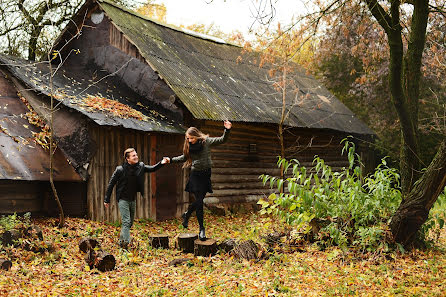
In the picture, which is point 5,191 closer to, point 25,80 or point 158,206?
point 25,80

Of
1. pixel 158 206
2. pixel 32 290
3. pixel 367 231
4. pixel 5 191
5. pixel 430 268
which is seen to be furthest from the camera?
→ pixel 158 206

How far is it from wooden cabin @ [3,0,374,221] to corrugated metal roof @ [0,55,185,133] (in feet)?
0.11

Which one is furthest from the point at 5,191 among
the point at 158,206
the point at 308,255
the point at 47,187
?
the point at 308,255

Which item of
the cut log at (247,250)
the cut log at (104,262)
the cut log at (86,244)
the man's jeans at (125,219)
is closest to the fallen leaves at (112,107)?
the man's jeans at (125,219)

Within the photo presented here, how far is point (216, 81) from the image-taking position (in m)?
14.1

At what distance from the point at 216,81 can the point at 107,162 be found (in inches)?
206

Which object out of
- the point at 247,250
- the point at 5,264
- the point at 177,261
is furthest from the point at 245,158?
the point at 5,264

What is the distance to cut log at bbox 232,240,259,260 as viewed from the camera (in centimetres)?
695

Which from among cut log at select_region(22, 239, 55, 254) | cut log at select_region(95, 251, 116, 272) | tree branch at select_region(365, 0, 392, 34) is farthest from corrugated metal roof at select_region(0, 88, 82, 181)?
tree branch at select_region(365, 0, 392, 34)

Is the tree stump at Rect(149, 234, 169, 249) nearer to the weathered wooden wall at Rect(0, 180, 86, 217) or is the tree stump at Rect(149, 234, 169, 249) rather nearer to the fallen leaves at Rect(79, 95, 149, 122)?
the weathered wooden wall at Rect(0, 180, 86, 217)

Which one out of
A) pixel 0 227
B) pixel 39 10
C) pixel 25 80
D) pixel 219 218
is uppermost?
pixel 39 10

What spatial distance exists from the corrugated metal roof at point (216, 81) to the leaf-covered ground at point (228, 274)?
481 cm

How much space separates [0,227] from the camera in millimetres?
7121

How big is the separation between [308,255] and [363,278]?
127 centimetres
